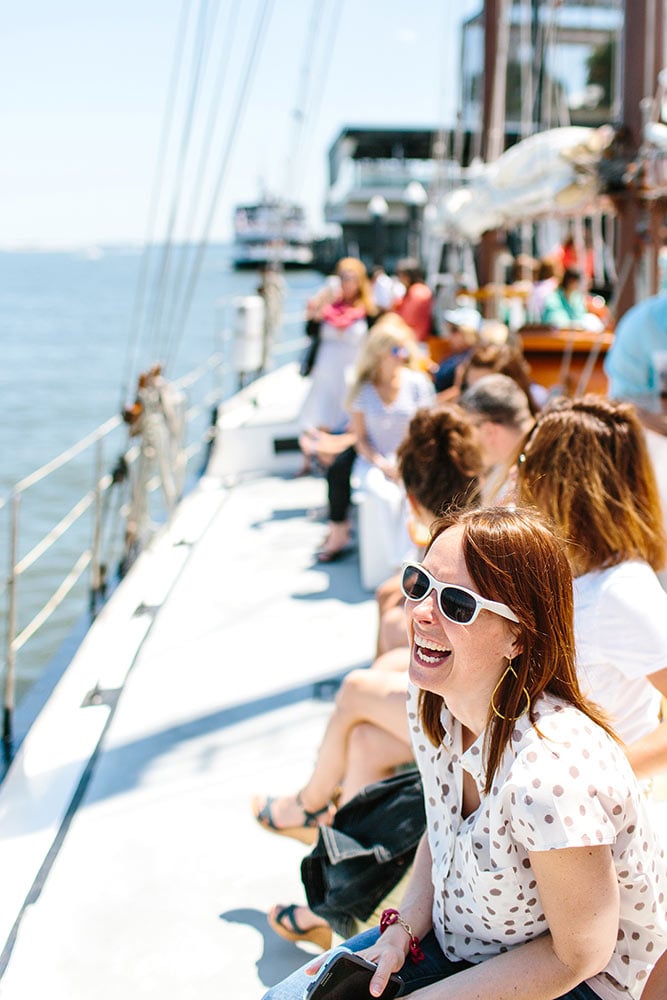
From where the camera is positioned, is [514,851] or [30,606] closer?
[514,851]

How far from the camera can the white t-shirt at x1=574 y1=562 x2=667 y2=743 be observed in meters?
1.67

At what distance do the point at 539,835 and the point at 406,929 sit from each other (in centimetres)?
39

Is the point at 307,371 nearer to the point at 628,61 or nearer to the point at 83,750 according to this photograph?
the point at 628,61

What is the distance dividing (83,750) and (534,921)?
1988 millimetres

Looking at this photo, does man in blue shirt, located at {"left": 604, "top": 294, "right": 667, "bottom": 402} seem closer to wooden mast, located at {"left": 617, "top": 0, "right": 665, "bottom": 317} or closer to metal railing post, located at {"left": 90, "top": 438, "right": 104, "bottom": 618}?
wooden mast, located at {"left": 617, "top": 0, "right": 665, "bottom": 317}

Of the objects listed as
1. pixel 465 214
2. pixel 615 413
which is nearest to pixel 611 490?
pixel 615 413

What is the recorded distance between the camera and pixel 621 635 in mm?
1683

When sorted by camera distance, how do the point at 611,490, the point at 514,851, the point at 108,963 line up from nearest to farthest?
the point at 514,851 < the point at 611,490 < the point at 108,963

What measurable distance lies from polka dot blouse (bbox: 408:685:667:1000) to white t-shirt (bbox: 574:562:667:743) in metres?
0.32

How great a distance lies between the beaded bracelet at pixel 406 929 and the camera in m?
1.49

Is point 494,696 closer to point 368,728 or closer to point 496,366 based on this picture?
point 368,728

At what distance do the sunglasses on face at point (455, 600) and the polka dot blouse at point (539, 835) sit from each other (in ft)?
0.47

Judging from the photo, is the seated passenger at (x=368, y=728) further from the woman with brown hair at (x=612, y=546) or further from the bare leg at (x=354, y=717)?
the woman with brown hair at (x=612, y=546)

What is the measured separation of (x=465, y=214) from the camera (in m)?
8.04
